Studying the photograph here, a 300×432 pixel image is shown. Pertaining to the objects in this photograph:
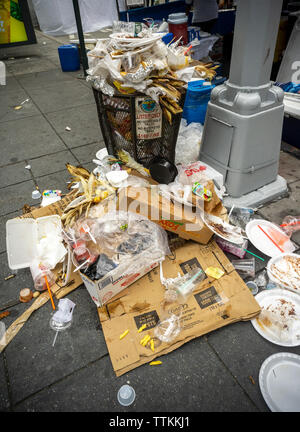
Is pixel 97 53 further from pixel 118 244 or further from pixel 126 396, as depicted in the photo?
pixel 126 396

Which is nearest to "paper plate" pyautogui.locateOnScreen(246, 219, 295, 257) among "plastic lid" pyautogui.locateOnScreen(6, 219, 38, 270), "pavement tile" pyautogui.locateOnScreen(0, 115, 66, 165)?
"plastic lid" pyautogui.locateOnScreen(6, 219, 38, 270)

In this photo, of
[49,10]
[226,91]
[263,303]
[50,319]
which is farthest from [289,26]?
[49,10]

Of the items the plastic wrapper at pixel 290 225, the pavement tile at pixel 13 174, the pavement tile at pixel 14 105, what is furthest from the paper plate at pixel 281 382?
the pavement tile at pixel 14 105

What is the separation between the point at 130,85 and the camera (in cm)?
184

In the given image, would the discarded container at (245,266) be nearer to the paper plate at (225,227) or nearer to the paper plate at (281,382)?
the paper plate at (225,227)

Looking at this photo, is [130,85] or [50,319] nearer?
[50,319]

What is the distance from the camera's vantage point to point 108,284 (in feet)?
5.25

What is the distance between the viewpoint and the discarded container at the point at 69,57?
5816 mm

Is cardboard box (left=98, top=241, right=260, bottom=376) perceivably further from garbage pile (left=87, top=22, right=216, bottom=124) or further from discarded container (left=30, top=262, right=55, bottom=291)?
garbage pile (left=87, top=22, right=216, bottom=124)

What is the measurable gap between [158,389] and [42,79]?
6229 millimetres

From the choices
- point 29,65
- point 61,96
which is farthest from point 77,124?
point 29,65

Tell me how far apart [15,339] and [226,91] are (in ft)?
7.23

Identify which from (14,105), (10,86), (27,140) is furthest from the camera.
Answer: (10,86)
